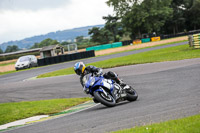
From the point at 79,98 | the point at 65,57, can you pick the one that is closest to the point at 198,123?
the point at 79,98

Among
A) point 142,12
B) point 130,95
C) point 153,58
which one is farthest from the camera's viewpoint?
point 142,12

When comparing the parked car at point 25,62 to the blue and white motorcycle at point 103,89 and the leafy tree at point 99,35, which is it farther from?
the leafy tree at point 99,35

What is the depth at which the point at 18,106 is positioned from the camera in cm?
1216

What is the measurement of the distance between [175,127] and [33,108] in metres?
7.53

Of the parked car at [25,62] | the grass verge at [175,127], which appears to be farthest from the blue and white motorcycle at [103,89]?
the parked car at [25,62]

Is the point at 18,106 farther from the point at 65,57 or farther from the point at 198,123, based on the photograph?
the point at 65,57

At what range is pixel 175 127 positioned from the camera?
514cm

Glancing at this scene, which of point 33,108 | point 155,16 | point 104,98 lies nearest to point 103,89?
point 104,98

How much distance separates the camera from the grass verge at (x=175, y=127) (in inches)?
193

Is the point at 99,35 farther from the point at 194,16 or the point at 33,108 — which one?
the point at 33,108

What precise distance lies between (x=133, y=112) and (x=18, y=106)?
242 inches

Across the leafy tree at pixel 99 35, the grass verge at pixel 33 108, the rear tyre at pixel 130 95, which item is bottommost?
the grass verge at pixel 33 108

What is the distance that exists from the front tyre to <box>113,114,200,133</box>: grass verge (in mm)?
3310

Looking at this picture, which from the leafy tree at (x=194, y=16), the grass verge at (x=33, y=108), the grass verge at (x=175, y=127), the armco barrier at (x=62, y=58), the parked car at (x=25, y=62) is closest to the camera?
the grass verge at (x=175, y=127)
